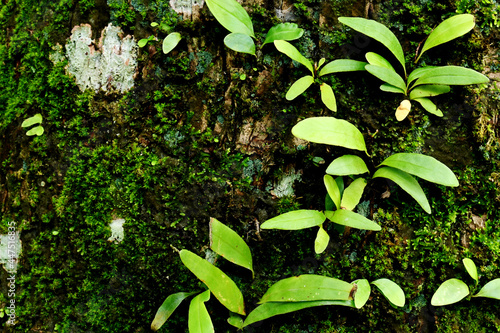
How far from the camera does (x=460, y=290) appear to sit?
1290 mm

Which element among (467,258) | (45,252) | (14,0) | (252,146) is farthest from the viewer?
(14,0)

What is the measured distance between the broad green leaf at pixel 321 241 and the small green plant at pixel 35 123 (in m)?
1.35

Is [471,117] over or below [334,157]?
over

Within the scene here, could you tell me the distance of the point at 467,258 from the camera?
4.31 ft

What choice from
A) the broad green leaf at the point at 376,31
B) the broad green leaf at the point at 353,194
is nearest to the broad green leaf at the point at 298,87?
the broad green leaf at the point at 376,31

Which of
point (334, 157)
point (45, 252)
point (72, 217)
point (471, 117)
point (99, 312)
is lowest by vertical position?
point (99, 312)

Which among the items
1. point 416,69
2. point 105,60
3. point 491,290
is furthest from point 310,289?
point 105,60

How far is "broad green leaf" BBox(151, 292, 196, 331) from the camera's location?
1.35 meters

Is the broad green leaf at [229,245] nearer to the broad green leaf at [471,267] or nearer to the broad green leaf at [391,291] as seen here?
the broad green leaf at [391,291]

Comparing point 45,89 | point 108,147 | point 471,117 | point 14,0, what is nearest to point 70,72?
point 45,89

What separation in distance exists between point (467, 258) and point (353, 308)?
1.64 ft

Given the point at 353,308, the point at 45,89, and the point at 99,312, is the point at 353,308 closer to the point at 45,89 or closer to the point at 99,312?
the point at 99,312

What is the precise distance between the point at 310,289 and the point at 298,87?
81 cm

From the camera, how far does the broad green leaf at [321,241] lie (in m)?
1.27
